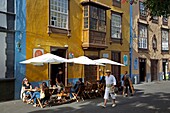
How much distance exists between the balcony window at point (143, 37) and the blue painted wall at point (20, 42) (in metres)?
14.9

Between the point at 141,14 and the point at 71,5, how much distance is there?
11.5m

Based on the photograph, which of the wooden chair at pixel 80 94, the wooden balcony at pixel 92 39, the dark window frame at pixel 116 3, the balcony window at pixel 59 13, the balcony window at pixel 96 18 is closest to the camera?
the wooden chair at pixel 80 94

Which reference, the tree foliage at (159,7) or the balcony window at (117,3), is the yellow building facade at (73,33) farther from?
the tree foliage at (159,7)

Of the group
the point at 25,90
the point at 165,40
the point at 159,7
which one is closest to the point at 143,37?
the point at 165,40

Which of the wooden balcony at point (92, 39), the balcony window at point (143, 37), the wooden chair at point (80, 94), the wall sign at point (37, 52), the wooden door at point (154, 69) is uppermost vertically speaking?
the balcony window at point (143, 37)

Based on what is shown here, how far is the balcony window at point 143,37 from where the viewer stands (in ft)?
85.6

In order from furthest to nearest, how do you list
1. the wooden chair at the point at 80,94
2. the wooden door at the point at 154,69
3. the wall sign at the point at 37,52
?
the wooden door at the point at 154,69, the wall sign at the point at 37,52, the wooden chair at the point at 80,94

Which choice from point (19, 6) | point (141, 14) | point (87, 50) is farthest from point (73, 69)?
→ point (141, 14)

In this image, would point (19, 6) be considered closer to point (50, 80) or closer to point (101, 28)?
point (50, 80)

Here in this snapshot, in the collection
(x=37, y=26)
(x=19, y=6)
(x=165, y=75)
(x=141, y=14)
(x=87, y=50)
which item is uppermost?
(x=141, y=14)

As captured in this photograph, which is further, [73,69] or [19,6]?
[73,69]

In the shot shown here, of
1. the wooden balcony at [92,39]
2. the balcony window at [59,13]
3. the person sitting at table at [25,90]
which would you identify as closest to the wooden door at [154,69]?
the wooden balcony at [92,39]

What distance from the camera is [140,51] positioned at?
2580 cm

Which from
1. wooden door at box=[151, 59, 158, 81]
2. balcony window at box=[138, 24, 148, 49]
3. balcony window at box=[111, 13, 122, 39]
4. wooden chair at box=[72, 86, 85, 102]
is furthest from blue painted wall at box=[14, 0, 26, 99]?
wooden door at box=[151, 59, 158, 81]
